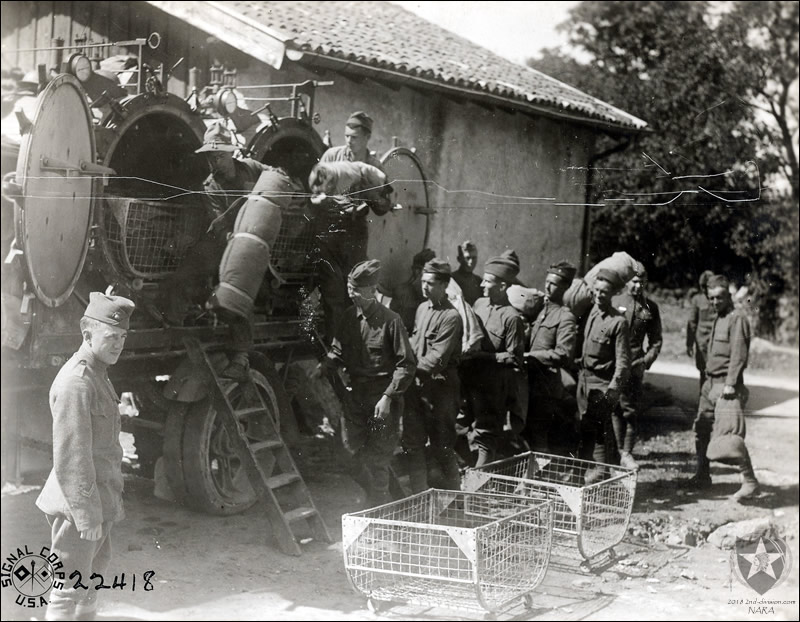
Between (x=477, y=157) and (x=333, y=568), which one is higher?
(x=477, y=157)

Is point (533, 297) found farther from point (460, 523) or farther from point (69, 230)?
point (69, 230)

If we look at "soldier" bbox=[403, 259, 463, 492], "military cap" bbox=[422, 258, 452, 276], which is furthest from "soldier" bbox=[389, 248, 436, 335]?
"military cap" bbox=[422, 258, 452, 276]

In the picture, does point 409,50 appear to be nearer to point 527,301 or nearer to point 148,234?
point 527,301

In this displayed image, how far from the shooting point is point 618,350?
7797mm

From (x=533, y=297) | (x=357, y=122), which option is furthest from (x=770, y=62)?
(x=357, y=122)

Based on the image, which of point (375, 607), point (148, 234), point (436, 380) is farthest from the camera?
point (436, 380)

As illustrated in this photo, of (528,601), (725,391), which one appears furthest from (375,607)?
(725,391)

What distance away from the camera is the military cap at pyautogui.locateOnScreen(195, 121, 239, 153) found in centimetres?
607

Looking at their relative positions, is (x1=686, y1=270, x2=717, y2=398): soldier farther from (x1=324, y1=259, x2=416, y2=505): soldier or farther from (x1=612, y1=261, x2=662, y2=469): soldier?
(x1=324, y1=259, x2=416, y2=505): soldier

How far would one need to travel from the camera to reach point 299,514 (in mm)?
6180

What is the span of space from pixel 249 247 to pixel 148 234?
719 mm

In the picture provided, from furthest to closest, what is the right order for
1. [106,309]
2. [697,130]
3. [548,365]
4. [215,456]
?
[697,130], [548,365], [215,456], [106,309]

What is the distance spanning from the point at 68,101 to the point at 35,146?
0.41 metres

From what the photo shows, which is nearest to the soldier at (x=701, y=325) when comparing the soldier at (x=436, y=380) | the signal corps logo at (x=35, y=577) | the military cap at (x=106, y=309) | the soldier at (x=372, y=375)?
the soldier at (x=436, y=380)
